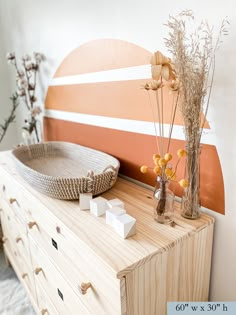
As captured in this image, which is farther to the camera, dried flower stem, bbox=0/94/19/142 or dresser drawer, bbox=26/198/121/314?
dried flower stem, bbox=0/94/19/142

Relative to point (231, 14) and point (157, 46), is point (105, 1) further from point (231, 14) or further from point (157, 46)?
point (231, 14)

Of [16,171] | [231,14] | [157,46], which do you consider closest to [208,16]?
[231,14]

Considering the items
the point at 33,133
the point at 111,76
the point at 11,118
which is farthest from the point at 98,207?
the point at 11,118

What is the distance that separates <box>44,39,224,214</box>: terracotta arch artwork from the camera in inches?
34.6

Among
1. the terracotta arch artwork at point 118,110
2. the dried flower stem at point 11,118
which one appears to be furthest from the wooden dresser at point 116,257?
the dried flower stem at point 11,118

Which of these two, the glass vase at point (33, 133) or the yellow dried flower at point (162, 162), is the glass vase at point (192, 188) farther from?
the glass vase at point (33, 133)

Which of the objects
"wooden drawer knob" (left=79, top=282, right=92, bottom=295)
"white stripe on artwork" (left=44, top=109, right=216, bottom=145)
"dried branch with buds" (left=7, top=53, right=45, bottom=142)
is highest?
"dried branch with buds" (left=7, top=53, right=45, bottom=142)

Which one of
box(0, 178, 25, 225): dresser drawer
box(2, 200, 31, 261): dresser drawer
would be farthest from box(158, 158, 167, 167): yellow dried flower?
box(2, 200, 31, 261): dresser drawer

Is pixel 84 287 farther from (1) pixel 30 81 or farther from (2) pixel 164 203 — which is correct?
(1) pixel 30 81

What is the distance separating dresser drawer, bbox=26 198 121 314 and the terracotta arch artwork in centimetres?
43

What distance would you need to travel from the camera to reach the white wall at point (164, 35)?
0.75 m

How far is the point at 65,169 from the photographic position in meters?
1.35

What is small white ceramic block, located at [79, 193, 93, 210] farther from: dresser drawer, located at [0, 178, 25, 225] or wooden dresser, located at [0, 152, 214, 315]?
dresser drawer, located at [0, 178, 25, 225]

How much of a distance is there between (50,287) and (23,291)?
2.34 ft
